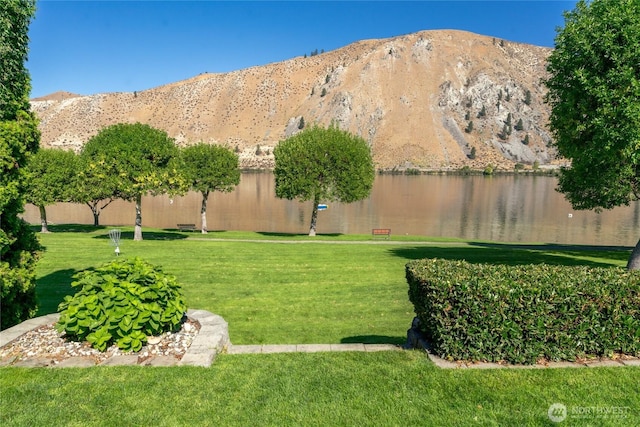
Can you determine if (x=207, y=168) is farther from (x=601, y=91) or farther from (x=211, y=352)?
(x=211, y=352)

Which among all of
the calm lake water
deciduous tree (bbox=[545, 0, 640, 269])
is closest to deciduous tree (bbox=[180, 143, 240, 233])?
the calm lake water

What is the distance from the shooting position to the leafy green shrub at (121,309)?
7.88 meters

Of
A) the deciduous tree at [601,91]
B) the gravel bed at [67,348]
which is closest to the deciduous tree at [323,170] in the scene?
the deciduous tree at [601,91]

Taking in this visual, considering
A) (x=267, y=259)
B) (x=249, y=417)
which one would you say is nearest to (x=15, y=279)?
(x=249, y=417)

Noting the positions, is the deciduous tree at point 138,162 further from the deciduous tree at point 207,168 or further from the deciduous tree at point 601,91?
the deciduous tree at point 601,91

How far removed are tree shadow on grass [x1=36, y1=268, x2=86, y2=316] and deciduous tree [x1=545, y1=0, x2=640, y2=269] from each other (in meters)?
22.4

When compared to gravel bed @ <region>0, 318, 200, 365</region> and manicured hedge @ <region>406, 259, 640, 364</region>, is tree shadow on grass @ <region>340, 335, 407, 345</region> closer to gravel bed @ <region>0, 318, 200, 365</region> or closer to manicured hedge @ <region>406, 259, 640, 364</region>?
manicured hedge @ <region>406, 259, 640, 364</region>

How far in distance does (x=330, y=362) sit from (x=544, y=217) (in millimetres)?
77496

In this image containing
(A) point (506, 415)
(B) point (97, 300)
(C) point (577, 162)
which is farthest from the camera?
(C) point (577, 162)

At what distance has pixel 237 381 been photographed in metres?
7.04

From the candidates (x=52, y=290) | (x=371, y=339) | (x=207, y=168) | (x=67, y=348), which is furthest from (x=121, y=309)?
(x=207, y=168)

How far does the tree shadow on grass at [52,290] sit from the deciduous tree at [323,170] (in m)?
26.3

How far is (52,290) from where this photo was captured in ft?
54.4

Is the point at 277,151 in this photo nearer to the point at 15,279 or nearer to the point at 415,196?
the point at 15,279
